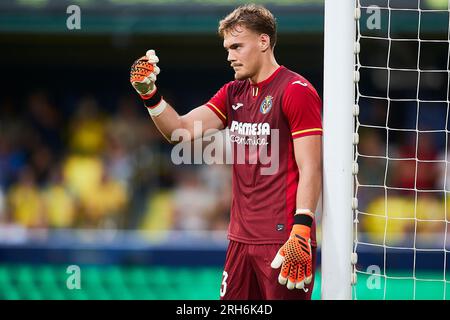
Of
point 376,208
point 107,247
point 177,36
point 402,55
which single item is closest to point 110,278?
point 107,247

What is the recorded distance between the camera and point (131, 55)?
11.5 metres

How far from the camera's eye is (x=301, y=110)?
14.7ft

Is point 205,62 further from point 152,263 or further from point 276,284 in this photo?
point 276,284

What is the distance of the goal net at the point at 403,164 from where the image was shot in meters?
8.23

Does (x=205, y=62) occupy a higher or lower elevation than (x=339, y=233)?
higher

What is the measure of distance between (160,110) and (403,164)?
505 cm

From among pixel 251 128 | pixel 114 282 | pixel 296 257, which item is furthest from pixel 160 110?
pixel 114 282

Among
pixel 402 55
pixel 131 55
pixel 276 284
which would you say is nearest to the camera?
pixel 276 284

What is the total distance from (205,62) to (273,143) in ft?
23.4

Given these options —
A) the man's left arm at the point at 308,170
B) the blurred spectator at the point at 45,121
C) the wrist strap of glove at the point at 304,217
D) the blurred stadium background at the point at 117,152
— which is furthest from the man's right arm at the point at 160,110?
the blurred spectator at the point at 45,121

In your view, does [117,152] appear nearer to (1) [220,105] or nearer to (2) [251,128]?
(1) [220,105]

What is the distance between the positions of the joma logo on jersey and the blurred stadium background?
3.79 metres

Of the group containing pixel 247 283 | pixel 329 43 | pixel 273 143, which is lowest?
pixel 247 283

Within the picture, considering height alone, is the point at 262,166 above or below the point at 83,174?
above
